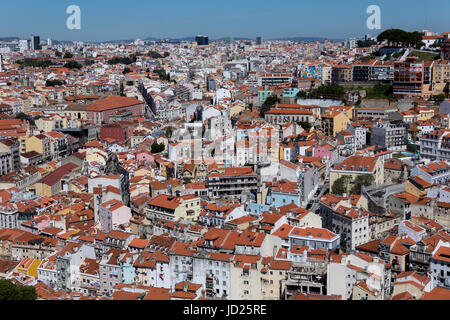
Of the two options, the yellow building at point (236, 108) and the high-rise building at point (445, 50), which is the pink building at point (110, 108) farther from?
the high-rise building at point (445, 50)

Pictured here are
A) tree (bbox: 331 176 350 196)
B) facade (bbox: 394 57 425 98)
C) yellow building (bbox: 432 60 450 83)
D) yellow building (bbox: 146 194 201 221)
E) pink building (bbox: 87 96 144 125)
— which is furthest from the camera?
pink building (bbox: 87 96 144 125)

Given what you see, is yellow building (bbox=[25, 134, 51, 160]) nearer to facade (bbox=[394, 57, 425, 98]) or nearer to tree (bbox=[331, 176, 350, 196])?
tree (bbox=[331, 176, 350, 196])

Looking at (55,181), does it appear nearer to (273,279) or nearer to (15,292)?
(15,292)

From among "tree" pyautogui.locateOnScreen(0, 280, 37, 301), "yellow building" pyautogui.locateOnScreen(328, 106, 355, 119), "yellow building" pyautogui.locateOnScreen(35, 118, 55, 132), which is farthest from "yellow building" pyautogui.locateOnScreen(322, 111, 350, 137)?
"tree" pyautogui.locateOnScreen(0, 280, 37, 301)

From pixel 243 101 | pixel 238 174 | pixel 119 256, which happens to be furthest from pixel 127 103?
pixel 119 256

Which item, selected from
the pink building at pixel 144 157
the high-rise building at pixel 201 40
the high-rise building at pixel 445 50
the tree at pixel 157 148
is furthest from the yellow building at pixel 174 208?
the high-rise building at pixel 201 40
